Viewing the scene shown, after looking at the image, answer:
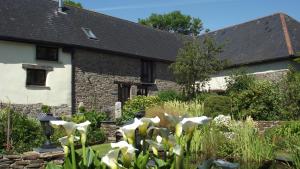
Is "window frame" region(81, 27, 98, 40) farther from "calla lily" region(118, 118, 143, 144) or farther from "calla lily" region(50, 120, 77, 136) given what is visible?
"calla lily" region(118, 118, 143, 144)

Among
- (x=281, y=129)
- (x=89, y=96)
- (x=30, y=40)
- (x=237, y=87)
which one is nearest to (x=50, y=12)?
(x=30, y=40)

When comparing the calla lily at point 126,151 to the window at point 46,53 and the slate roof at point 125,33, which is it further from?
the window at point 46,53

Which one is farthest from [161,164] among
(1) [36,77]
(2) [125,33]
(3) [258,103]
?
(2) [125,33]

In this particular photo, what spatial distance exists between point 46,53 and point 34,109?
9.91ft

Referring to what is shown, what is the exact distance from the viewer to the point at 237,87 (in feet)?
68.7

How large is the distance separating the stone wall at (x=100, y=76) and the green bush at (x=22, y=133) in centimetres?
825

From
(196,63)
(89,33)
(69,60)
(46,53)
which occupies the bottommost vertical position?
(196,63)

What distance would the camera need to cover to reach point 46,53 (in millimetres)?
19562

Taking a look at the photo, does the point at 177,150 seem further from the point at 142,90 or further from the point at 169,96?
the point at 142,90

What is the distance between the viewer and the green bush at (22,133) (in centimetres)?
1074

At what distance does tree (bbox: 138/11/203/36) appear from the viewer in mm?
44469

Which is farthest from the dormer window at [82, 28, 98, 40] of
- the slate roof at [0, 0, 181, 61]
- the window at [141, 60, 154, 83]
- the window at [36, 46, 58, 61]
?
the window at [141, 60, 154, 83]

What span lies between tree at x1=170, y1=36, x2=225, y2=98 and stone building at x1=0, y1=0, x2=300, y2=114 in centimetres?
309

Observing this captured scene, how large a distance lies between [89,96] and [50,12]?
540 centimetres
